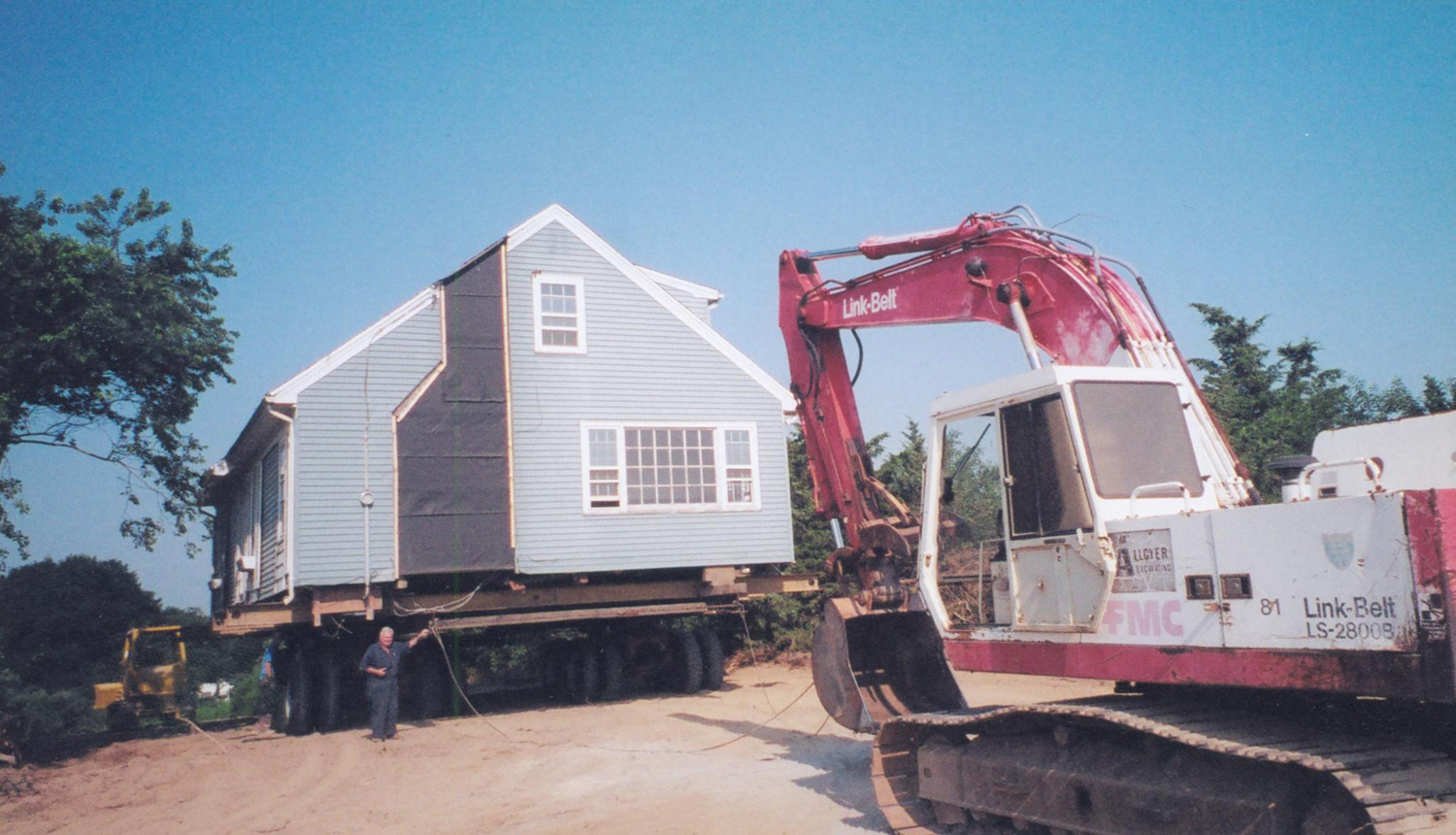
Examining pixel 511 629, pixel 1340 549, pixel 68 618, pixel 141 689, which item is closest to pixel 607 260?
pixel 511 629

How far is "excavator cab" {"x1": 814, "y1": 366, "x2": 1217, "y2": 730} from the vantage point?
631 centimetres

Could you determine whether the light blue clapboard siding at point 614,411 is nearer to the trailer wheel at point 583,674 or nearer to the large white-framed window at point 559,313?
the large white-framed window at point 559,313

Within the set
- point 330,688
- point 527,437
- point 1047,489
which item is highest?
point 527,437

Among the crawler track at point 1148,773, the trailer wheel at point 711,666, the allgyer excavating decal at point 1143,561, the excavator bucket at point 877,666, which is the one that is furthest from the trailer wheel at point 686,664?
the allgyer excavating decal at point 1143,561

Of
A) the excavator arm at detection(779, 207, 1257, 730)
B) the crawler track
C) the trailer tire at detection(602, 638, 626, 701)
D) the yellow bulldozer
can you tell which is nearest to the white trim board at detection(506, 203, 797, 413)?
the trailer tire at detection(602, 638, 626, 701)

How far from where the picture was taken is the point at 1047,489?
6645 mm

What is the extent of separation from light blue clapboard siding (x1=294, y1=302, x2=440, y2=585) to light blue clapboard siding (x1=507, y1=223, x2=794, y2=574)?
6.33 ft

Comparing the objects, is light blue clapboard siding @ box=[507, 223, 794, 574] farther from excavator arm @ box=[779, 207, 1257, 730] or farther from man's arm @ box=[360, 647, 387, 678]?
excavator arm @ box=[779, 207, 1257, 730]

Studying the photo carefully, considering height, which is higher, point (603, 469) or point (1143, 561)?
point (603, 469)

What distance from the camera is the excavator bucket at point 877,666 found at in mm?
9172

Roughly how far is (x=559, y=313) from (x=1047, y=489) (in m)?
13.1

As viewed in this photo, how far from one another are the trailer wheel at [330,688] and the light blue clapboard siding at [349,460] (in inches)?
→ 64.6

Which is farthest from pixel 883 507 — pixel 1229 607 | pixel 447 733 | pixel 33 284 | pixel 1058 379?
pixel 33 284

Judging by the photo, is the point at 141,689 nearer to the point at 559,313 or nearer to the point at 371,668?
the point at 371,668
